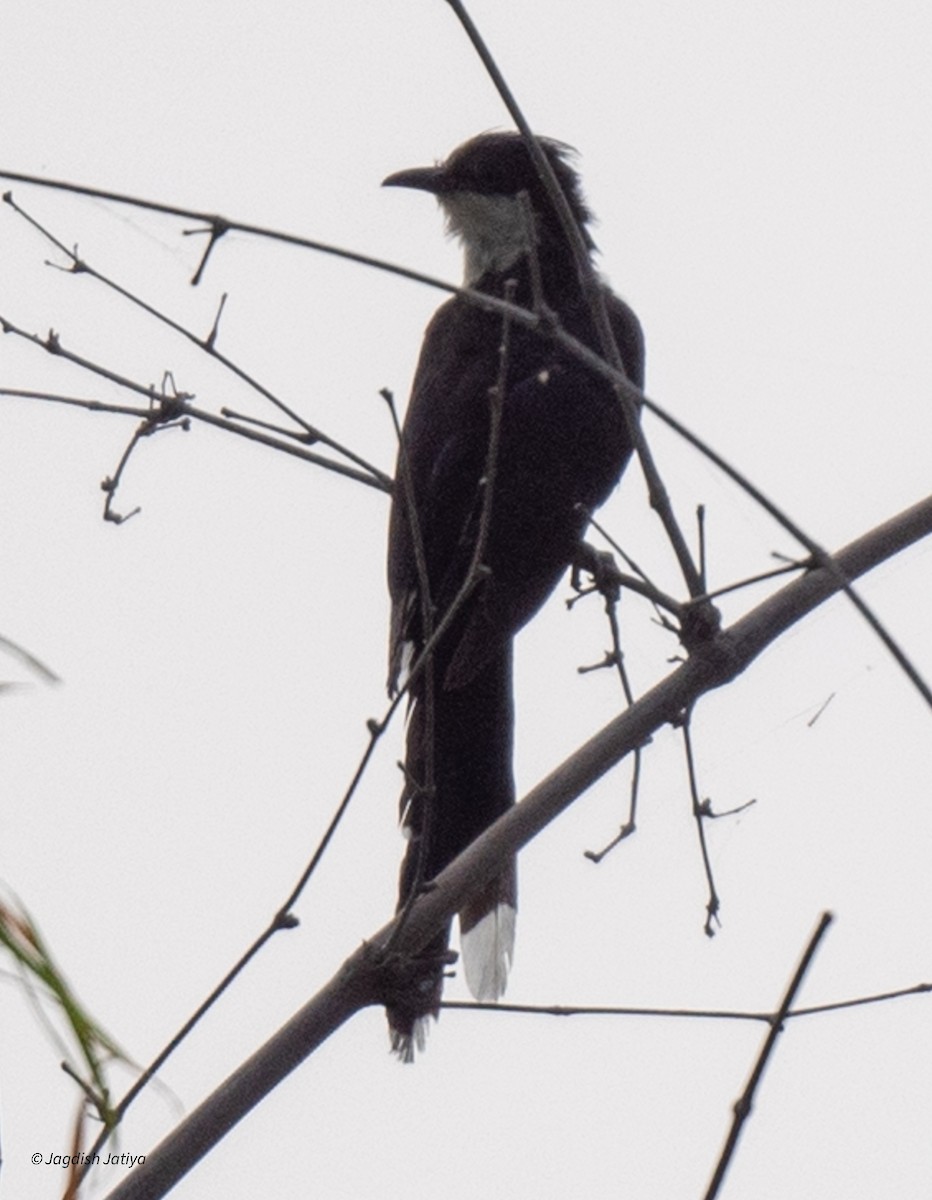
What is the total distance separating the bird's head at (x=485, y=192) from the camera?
18.3 ft

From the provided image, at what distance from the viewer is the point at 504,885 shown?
4.03 m

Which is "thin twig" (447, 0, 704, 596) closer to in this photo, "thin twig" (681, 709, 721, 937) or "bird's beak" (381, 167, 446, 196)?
"thin twig" (681, 709, 721, 937)

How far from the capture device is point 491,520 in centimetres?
391

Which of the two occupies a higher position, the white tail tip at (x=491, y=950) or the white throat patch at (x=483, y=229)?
the white throat patch at (x=483, y=229)

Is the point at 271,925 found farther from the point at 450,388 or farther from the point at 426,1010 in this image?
the point at 450,388

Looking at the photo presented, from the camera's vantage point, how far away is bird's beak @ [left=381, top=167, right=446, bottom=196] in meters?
5.74

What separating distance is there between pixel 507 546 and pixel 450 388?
2.20 ft

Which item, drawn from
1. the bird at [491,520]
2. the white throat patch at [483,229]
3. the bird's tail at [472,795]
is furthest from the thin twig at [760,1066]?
the white throat patch at [483,229]

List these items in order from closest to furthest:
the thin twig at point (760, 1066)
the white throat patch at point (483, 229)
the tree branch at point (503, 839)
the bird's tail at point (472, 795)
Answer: the thin twig at point (760, 1066) < the tree branch at point (503, 839) < the bird's tail at point (472, 795) < the white throat patch at point (483, 229)

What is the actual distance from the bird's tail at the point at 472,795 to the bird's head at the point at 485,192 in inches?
64.1

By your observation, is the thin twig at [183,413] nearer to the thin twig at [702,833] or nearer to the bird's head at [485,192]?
the thin twig at [702,833]

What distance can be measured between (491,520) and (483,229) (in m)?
1.98

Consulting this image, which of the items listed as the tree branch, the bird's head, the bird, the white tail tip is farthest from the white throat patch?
the tree branch

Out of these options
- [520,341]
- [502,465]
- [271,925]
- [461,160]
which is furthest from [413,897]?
[461,160]
